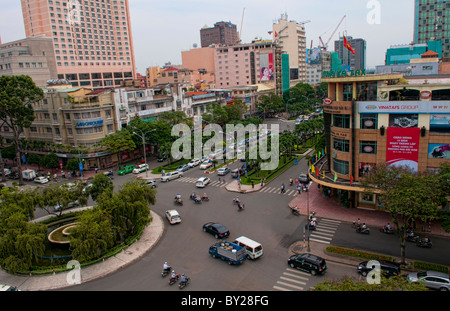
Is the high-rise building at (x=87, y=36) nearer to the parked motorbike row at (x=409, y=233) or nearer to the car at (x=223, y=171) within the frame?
the car at (x=223, y=171)

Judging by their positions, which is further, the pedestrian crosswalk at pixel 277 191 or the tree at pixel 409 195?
the pedestrian crosswalk at pixel 277 191

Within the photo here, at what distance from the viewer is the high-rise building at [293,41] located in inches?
6109

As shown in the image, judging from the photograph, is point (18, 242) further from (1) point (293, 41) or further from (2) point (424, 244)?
(1) point (293, 41)

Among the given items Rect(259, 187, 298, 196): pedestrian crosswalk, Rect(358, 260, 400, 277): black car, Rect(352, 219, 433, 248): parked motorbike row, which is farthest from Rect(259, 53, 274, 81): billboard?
Rect(358, 260, 400, 277): black car

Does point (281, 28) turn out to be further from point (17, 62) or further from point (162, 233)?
point (162, 233)

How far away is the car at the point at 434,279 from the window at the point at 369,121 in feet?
51.8

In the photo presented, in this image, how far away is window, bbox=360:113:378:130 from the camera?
34.1 meters

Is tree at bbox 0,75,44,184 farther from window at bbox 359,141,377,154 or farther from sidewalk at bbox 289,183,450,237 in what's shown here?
window at bbox 359,141,377,154

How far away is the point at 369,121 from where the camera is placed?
3438 cm

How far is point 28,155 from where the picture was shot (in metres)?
66.4

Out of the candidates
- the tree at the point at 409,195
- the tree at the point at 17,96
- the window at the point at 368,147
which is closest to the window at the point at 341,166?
the window at the point at 368,147

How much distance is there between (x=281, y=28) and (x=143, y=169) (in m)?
124

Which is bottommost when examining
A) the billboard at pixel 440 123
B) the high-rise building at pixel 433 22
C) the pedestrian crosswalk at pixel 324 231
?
the pedestrian crosswalk at pixel 324 231

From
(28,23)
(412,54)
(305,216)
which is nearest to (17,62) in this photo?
(28,23)
